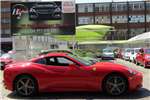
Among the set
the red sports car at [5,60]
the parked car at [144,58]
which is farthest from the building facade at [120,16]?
the parked car at [144,58]

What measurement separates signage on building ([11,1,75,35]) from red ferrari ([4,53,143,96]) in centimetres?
2455

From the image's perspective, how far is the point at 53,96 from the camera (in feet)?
39.2

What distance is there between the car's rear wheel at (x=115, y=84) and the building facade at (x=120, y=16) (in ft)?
291

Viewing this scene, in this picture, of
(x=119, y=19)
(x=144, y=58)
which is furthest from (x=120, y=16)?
(x=144, y=58)

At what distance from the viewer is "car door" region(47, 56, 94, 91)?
1162cm

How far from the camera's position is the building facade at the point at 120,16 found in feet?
333

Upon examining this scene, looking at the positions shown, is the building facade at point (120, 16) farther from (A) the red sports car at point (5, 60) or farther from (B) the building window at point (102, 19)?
(A) the red sports car at point (5, 60)

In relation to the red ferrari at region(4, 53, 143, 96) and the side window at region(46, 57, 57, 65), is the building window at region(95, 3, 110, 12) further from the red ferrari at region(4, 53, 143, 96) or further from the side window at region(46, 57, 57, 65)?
the red ferrari at region(4, 53, 143, 96)

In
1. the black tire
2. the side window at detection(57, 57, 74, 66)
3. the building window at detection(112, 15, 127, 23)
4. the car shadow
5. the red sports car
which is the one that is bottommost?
the red sports car

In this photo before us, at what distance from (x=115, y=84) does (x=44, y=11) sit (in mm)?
25717

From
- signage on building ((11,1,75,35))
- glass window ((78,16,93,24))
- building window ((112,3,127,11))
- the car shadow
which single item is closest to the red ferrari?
the car shadow

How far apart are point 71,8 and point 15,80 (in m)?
25.7

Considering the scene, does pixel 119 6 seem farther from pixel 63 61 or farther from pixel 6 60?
pixel 63 61

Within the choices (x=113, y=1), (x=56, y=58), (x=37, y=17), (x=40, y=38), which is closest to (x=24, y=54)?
(x=37, y=17)
